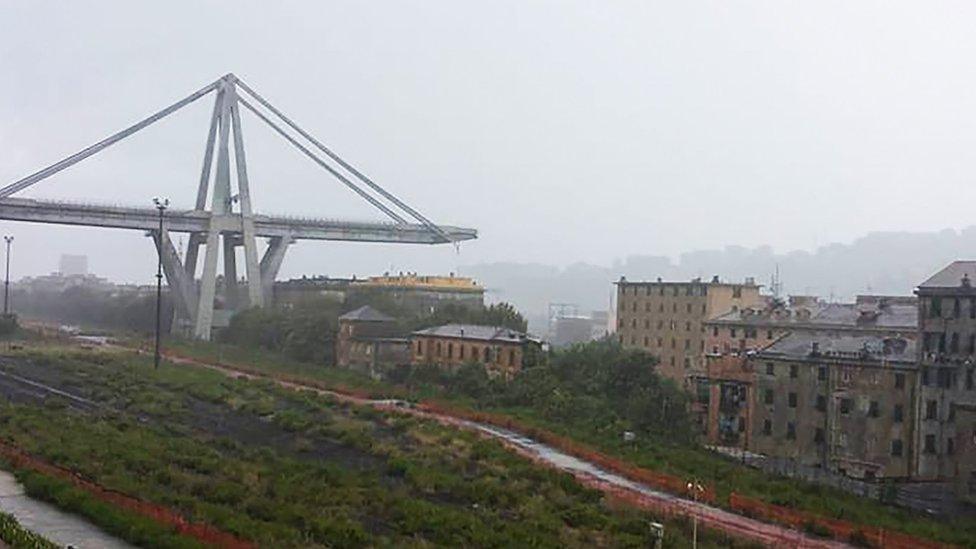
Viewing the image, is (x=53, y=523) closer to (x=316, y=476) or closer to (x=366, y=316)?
(x=316, y=476)

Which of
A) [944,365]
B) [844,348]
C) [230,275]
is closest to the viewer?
[944,365]

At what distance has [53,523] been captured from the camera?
18.4 metres

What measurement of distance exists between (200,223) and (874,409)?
134 feet

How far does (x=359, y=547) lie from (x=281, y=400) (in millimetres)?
20369

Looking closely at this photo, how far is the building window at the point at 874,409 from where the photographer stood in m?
29.6

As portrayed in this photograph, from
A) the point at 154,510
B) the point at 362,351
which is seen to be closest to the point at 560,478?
the point at 154,510

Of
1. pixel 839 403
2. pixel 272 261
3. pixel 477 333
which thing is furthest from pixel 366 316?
pixel 839 403

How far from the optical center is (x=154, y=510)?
739 inches

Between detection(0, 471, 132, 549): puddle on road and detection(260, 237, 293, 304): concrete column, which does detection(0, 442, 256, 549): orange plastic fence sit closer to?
detection(0, 471, 132, 549): puddle on road

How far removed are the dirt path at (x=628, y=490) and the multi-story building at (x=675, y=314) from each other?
18.3 meters

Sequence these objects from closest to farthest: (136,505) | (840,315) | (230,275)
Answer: (136,505)
(840,315)
(230,275)

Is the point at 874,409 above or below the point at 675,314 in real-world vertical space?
below

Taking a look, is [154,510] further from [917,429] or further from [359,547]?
[917,429]

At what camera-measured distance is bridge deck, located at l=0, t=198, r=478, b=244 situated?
187ft
